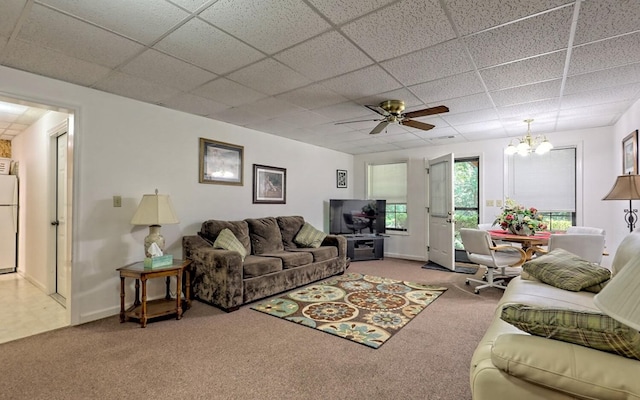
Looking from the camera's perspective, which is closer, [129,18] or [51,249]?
[129,18]

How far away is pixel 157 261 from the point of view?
304cm

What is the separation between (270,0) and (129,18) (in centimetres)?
93

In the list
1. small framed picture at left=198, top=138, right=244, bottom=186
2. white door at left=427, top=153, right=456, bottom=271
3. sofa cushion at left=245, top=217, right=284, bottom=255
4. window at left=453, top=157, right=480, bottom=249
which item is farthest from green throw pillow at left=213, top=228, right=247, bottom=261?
window at left=453, top=157, right=480, bottom=249

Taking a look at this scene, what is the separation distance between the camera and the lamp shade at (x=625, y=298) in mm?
742

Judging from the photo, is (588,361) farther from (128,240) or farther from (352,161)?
(352,161)

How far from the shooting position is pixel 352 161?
7164 millimetres

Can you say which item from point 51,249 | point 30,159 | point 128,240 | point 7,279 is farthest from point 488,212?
point 7,279

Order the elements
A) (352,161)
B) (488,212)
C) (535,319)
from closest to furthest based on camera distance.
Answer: (535,319) → (488,212) → (352,161)

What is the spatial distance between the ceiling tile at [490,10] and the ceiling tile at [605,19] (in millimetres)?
221

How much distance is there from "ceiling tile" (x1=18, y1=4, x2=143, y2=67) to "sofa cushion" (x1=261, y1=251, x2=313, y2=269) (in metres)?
2.67

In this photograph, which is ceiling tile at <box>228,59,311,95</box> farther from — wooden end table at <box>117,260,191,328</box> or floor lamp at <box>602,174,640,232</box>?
floor lamp at <box>602,174,640,232</box>

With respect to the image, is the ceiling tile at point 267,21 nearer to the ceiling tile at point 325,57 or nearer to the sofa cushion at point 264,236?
the ceiling tile at point 325,57

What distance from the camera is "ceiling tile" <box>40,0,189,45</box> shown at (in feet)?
5.79

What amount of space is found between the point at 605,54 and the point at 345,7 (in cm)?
211
